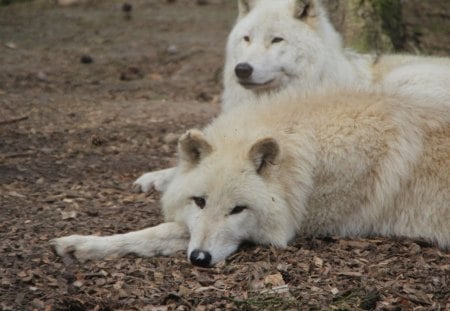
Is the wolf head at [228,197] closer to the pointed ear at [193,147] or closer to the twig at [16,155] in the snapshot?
the pointed ear at [193,147]

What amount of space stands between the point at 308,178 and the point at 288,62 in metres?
1.93

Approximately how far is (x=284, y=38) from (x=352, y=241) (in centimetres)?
232

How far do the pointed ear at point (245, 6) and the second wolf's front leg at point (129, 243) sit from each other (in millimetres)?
2828

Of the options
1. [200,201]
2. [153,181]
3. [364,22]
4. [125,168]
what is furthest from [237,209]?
[364,22]

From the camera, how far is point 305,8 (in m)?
6.80

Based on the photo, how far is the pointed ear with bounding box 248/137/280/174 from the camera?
471 cm

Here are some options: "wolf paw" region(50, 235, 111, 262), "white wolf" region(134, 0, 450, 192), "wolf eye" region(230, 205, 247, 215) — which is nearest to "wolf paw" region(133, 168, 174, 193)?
"white wolf" region(134, 0, 450, 192)

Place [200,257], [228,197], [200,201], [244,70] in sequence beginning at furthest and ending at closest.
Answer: [244,70] < [200,201] < [228,197] < [200,257]

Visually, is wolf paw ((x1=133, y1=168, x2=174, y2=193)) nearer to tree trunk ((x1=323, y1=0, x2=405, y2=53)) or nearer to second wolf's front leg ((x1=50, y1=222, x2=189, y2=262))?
second wolf's front leg ((x1=50, y1=222, x2=189, y2=262))

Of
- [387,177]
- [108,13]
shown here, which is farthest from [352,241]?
[108,13]

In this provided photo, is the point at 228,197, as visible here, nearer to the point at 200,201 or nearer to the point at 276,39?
the point at 200,201

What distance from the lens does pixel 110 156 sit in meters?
7.43

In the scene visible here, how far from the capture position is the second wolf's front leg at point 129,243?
15.6 feet

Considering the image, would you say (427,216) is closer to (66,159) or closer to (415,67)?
(415,67)
